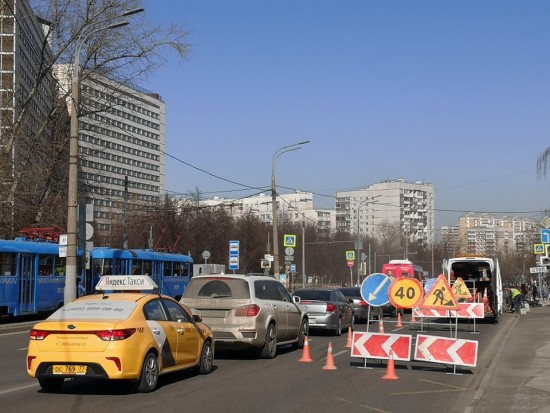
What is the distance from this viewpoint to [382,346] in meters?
14.7

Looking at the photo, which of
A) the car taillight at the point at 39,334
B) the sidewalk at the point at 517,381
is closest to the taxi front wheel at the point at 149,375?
the car taillight at the point at 39,334

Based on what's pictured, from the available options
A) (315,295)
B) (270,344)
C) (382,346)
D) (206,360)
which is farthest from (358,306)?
(206,360)

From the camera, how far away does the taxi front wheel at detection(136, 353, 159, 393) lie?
11.1 m

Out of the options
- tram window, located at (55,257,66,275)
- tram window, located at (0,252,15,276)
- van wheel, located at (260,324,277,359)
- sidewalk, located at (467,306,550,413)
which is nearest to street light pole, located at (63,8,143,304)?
tram window, located at (0,252,15,276)

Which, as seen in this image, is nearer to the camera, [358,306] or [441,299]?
[441,299]

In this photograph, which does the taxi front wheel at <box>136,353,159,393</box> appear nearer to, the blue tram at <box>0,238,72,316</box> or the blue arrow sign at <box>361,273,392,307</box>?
the blue arrow sign at <box>361,273,392,307</box>

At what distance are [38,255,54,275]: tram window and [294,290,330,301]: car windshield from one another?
443 inches

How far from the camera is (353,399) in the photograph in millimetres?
11219

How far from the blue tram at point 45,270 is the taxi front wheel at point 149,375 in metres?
17.1

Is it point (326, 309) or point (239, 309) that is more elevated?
point (239, 309)

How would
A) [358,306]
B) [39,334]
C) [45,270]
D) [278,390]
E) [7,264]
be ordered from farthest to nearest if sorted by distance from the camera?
[45,270], [358,306], [7,264], [278,390], [39,334]

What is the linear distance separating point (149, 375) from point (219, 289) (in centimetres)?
506

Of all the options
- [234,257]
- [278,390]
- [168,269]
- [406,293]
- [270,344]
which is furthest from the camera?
[234,257]

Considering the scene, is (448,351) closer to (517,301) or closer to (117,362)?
(117,362)
